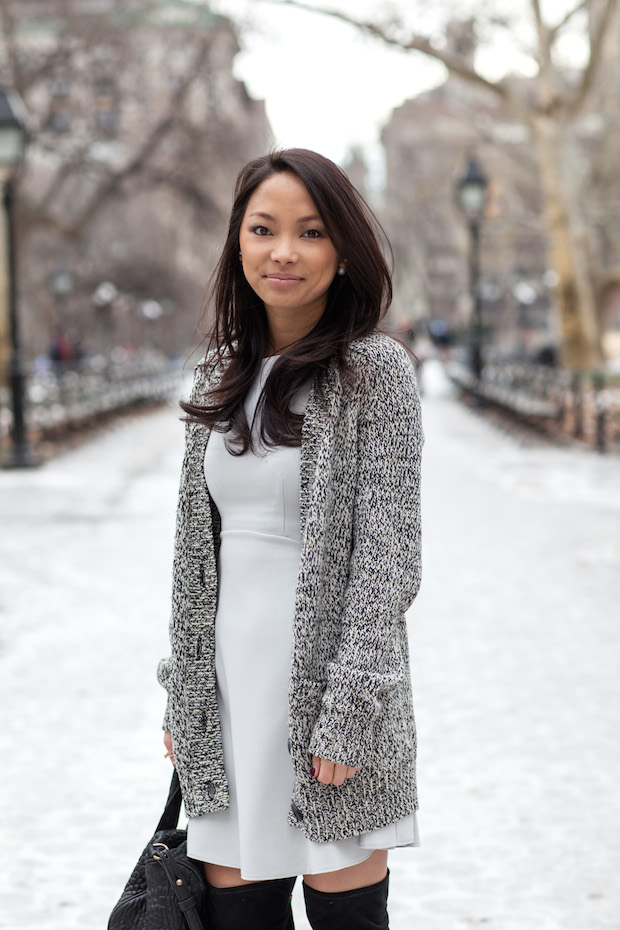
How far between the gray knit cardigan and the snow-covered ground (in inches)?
58.1

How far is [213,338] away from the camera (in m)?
2.30

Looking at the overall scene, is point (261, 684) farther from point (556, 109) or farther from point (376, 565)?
point (556, 109)

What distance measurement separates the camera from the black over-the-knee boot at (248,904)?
2072 mm

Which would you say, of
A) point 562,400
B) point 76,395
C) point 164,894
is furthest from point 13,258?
point 164,894

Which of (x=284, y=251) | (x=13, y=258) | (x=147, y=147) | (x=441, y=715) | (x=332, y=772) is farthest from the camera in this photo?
(x=147, y=147)

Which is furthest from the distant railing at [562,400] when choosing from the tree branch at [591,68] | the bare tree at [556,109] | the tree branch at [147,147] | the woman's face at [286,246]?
the woman's face at [286,246]

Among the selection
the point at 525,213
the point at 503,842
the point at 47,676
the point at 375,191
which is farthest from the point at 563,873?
the point at 375,191

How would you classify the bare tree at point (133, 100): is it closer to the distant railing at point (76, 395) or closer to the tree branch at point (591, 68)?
the distant railing at point (76, 395)

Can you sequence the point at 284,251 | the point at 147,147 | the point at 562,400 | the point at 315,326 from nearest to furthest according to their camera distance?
the point at 284,251 → the point at 315,326 → the point at 562,400 → the point at 147,147

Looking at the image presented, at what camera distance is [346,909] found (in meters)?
2.01

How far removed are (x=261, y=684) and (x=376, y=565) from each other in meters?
0.29

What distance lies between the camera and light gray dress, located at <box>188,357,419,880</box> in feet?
6.57

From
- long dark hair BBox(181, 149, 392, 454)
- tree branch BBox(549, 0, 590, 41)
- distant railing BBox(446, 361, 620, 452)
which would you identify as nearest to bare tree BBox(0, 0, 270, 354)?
tree branch BBox(549, 0, 590, 41)

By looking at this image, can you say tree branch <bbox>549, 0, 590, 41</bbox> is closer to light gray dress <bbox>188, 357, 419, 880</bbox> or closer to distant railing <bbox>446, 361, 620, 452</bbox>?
distant railing <bbox>446, 361, 620, 452</bbox>
